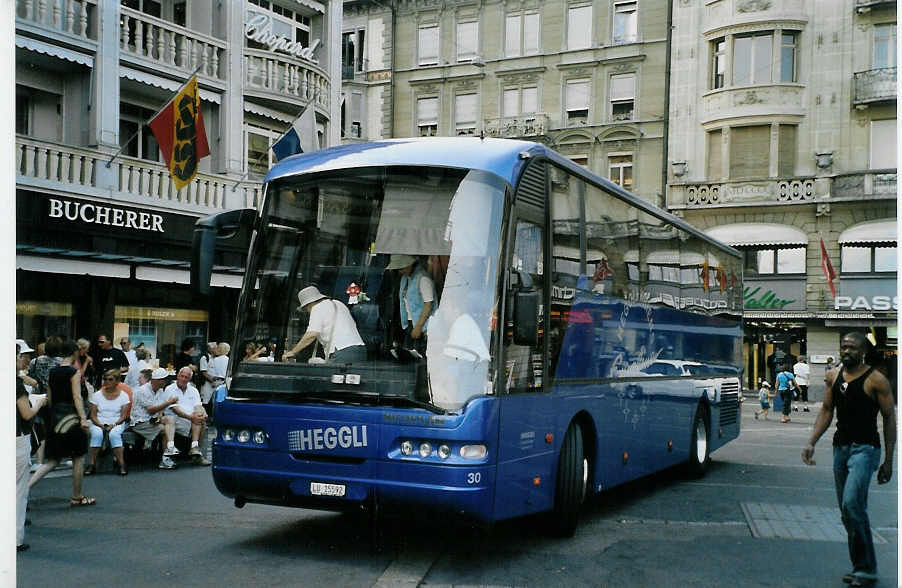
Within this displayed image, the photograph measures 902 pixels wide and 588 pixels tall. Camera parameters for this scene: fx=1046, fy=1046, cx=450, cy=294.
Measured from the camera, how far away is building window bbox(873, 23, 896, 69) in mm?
37656

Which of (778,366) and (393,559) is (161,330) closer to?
(393,559)

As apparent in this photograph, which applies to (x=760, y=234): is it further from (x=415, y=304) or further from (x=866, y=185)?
(x=415, y=304)

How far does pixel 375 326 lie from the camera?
7.88 metres

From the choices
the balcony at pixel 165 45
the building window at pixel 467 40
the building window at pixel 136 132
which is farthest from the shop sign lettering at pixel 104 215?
the building window at pixel 467 40

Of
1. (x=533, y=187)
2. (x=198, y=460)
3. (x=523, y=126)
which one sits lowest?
(x=198, y=460)

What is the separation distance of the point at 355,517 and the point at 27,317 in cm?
1064

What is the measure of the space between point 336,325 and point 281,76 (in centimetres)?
1753

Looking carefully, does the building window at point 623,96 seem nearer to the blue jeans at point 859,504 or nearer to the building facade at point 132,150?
the building facade at point 132,150

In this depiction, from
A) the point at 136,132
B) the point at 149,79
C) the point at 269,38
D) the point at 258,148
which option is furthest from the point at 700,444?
the point at 269,38

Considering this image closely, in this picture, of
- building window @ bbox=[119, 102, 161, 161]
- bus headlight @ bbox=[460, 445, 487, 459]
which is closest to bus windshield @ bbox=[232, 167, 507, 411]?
bus headlight @ bbox=[460, 445, 487, 459]

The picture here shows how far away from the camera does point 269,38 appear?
24.2 metres

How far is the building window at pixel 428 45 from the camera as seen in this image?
4688cm

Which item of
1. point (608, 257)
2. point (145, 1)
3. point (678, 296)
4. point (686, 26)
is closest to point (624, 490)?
point (678, 296)

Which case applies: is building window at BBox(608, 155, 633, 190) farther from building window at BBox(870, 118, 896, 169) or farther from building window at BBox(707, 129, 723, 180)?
building window at BBox(870, 118, 896, 169)
